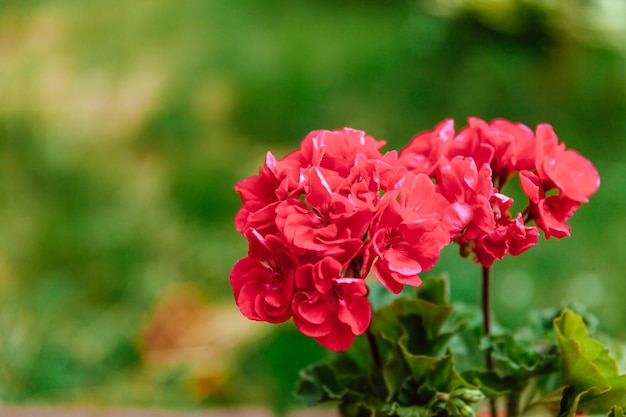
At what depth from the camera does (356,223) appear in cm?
74

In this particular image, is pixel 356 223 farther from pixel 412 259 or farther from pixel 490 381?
pixel 490 381

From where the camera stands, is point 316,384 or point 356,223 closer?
point 356,223

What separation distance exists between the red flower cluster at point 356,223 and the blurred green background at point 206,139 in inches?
32.6

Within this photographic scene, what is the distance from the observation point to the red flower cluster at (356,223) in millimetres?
731

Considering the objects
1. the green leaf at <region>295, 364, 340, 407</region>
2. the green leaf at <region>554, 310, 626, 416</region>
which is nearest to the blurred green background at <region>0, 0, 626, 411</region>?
the green leaf at <region>295, 364, 340, 407</region>

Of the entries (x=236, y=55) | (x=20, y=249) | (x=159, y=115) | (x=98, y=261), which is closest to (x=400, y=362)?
(x=98, y=261)

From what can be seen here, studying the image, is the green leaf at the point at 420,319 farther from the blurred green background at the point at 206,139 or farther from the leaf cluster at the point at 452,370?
the blurred green background at the point at 206,139

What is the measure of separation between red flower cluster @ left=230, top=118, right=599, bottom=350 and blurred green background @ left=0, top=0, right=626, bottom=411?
83 cm

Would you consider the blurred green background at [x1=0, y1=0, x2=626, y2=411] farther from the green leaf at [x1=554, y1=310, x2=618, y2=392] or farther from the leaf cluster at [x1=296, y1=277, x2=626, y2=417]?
the green leaf at [x1=554, y1=310, x2=618, y2=392]

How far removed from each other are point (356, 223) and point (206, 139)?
2.05m

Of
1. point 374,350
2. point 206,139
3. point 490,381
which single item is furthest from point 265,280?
point 206,139

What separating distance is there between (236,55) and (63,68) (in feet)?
2.04

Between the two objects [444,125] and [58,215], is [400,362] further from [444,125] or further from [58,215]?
[58,215]

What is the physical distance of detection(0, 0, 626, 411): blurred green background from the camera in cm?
196
